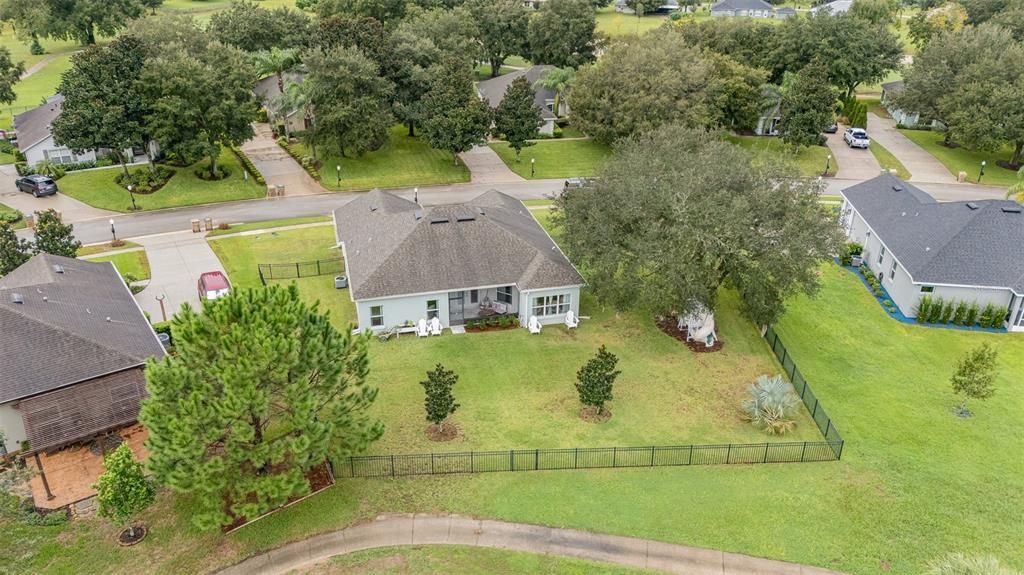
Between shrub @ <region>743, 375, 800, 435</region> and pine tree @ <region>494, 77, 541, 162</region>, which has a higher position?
pine tree @ <region>494, 77, 541, 162</region>

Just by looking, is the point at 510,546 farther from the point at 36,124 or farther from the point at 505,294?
the point at 36,124

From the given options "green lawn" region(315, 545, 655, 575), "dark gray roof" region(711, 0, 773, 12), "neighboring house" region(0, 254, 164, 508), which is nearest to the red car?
"neighboring house" region(0, 254, 164, 508)

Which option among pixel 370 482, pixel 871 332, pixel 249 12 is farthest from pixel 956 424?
pixel 249 12

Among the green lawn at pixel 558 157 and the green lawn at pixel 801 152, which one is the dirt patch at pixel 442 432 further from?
the green lawn at pixel 801 152

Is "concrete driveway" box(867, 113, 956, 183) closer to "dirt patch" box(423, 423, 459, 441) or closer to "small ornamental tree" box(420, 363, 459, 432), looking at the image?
"dirt patch" box(423, 423, 459, 441)

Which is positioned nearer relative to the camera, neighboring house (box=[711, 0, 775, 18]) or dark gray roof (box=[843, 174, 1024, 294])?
dark gray roof (box=[843, 174, 1024, 294])

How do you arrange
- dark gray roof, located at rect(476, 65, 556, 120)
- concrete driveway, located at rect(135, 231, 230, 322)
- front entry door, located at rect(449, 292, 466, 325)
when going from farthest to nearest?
dark gray roof, located at rect(476, 65, 556, 120) → concrete driveway, located at rect(135, 231, 230, 322) → front entry door, located at rect(449, 292, 466, 325)

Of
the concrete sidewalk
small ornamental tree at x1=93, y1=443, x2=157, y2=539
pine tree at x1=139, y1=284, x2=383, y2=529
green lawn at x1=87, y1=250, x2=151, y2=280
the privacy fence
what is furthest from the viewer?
green lawn at x1=87, y1=250, x2=151, y2=280
